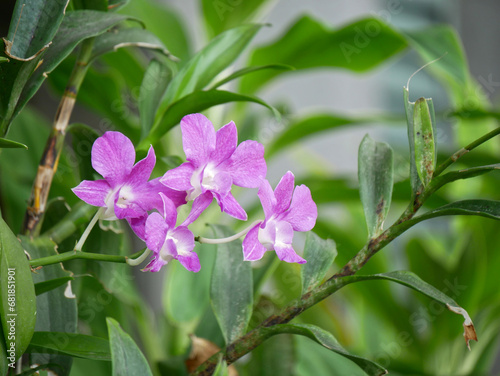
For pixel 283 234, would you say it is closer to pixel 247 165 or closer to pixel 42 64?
pixel 247 165

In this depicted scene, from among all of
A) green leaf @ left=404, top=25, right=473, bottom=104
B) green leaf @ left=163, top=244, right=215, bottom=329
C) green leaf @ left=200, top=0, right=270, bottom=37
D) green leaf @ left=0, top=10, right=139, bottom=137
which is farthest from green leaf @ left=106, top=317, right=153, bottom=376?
green leaf @ left=200, top=0, right=270, bottom=37

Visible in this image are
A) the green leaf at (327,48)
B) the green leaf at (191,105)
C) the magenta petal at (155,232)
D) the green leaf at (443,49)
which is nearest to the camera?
the magenta petal at (155,232)

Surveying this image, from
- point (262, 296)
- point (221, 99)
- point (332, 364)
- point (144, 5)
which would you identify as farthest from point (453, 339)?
point (144, 5)

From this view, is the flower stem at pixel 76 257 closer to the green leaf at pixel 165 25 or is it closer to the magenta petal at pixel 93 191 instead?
the magenta petal at pixel 93 191

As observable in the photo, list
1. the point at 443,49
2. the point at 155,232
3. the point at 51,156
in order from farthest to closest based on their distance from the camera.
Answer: the point at 443,49 < the point at 51,156 < the point at 155,232

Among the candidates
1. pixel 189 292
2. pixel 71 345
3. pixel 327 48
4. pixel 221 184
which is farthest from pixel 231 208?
pixel 327 48

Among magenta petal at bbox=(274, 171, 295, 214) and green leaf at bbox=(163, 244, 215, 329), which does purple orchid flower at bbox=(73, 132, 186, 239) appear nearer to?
magenta petal at bbox=(274, 171, 295, 214)

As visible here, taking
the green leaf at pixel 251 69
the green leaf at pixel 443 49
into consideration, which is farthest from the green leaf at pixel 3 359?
the green leaf at pixel 443 49
